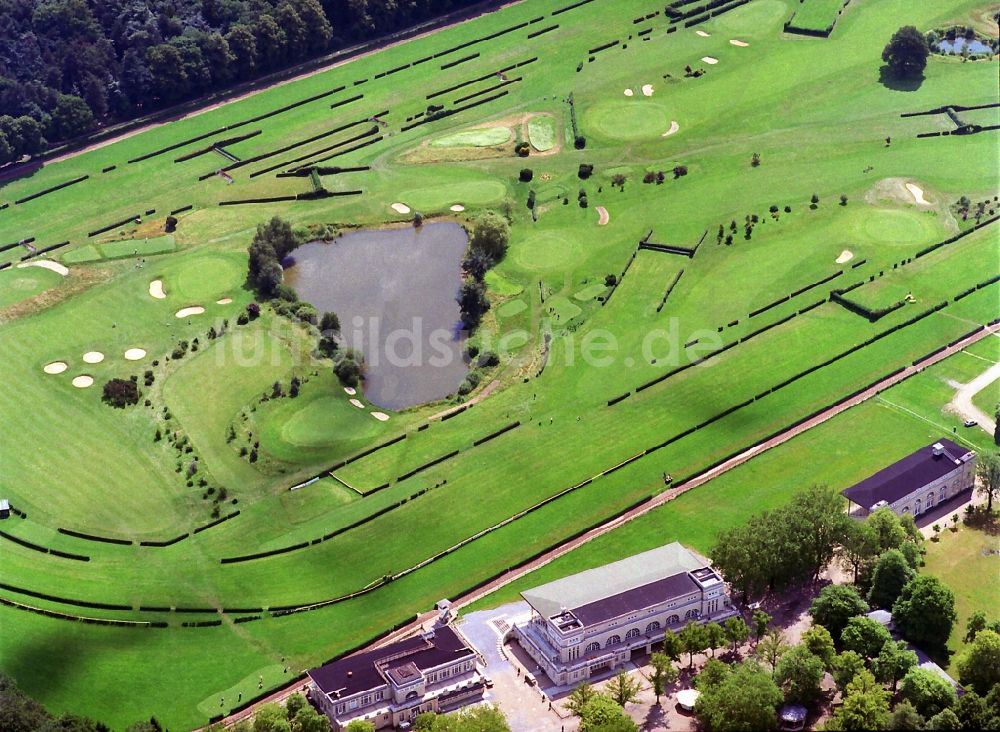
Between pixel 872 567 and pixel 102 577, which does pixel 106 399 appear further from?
pixel 872 567

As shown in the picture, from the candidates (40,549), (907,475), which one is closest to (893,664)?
(907,475)

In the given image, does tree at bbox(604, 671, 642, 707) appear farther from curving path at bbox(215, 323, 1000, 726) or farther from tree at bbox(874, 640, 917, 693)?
tree at bbox(874, 640, 917, 693)

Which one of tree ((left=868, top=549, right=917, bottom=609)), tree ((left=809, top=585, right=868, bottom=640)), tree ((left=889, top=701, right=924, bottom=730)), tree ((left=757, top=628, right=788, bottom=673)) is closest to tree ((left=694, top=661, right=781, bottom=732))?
tree ((left=757, top=628, right=788, bottom=673))

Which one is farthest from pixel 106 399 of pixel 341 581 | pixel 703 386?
pixel 703 386

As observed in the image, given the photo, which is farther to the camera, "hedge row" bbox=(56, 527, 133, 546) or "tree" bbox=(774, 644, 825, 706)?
"hedge row" bbox=(56, 527, 133, 546)

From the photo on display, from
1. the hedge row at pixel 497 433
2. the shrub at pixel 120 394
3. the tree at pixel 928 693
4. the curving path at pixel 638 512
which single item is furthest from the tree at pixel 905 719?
the shrub at pixel 120 394

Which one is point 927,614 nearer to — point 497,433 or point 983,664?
point 983,664
